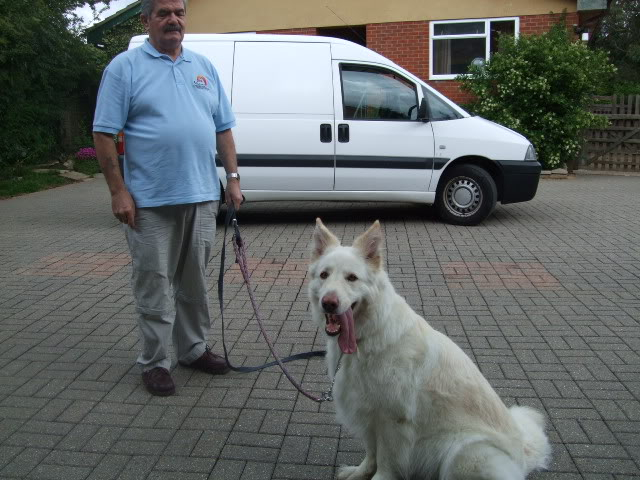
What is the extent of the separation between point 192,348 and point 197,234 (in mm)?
859

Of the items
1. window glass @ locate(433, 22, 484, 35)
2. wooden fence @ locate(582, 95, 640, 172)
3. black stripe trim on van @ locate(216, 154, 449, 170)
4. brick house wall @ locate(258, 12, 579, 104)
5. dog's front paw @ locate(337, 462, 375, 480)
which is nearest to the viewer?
dog's front paw @ locate(337, 462, 375, 480)

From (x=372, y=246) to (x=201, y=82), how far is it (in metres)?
1.77

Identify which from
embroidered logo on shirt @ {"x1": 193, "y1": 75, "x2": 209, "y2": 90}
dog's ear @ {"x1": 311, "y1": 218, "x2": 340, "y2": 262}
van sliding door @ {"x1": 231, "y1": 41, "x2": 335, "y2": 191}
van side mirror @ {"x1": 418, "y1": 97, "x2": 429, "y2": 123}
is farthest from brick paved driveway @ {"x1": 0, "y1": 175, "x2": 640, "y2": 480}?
embroidered logo on shirt @ {"x1": 193, "y1": 75, "x2": 209, "y2": 90}

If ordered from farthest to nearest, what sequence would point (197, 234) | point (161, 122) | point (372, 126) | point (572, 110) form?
point (572, 110), point (372, 126), point (197, 234), point (161, 122)

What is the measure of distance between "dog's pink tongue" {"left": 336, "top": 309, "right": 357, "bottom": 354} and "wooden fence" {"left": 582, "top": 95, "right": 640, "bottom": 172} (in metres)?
15.5

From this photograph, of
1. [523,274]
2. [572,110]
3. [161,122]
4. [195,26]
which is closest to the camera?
[161,122]

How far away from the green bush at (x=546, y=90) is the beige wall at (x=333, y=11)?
196 centimetres

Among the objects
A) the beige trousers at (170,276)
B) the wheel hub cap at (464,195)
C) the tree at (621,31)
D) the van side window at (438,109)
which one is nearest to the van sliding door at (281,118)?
the van side window at (438,109)

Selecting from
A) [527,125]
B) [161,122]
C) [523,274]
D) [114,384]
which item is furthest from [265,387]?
[527,125]

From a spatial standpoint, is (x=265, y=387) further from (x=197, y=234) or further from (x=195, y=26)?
(x=195, y=26)

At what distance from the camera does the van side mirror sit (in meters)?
9.27

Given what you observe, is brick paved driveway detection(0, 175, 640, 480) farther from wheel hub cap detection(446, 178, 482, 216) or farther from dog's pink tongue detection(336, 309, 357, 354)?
dog's pink tongue detection(336, 309, 357, 354)

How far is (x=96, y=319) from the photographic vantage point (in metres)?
5.72

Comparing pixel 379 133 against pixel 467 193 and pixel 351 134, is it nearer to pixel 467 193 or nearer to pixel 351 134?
pixel 351 134
